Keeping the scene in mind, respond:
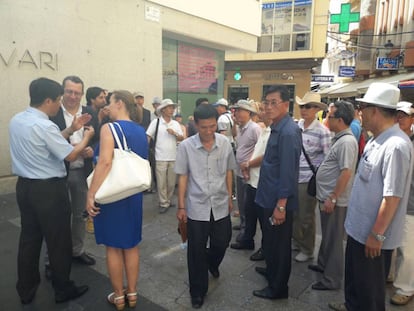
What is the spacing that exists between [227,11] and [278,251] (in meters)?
9.57

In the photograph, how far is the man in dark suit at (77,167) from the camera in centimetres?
321

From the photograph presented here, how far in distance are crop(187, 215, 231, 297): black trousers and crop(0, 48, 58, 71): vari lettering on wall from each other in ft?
16.0

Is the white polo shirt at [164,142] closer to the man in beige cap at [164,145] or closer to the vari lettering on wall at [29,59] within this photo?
the man in beige cap at [164,145]

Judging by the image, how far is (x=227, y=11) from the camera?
10.5m

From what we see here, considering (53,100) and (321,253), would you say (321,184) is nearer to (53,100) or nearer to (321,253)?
(321,253)

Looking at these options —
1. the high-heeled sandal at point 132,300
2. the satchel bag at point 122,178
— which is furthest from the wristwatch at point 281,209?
the high-heeled sandal at point 132,300

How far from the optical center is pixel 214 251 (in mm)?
3049

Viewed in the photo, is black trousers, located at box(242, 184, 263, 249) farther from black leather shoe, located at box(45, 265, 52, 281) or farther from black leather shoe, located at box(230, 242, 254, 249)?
black leather shoe, located at box(45, 265, 52, 281)

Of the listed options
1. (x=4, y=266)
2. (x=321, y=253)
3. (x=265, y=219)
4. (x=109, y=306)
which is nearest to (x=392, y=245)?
(x=265, y=219)

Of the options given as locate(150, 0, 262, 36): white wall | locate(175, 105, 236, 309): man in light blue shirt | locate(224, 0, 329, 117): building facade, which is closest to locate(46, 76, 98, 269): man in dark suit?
locate(175, 105, 236, 309): man in light blue shirt

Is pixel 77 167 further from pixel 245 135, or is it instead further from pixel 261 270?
pixel 261 270

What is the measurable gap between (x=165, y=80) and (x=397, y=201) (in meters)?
7.90

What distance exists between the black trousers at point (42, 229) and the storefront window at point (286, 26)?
20443 mm

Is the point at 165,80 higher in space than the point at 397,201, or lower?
higher
